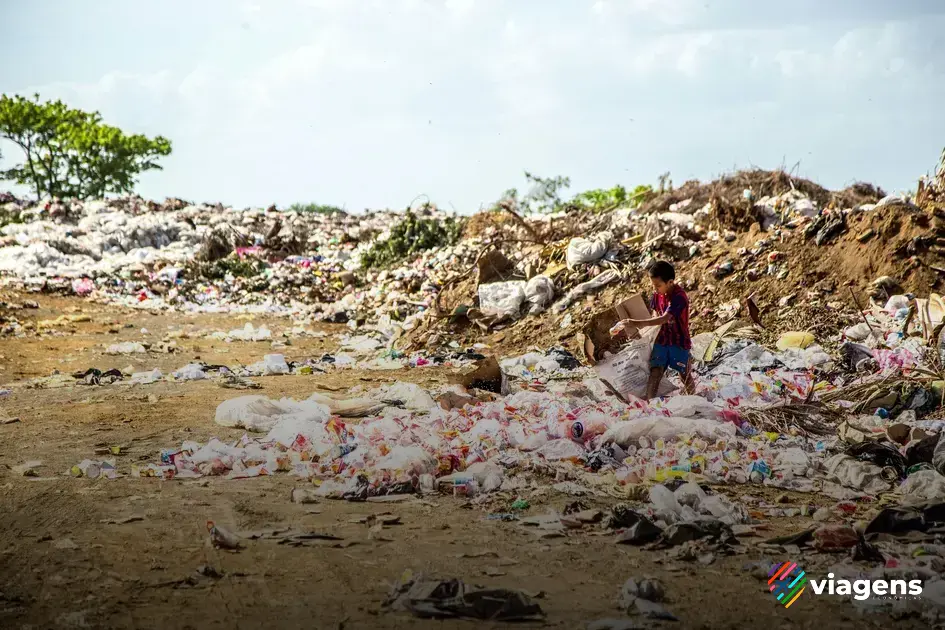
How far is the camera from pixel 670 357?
205 inches

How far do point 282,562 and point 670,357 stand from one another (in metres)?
3.17

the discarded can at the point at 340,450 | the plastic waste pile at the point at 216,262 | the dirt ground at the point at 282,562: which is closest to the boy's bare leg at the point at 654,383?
the dirt ground at the point at 282,562

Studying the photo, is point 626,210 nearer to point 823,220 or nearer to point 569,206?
point 569,206

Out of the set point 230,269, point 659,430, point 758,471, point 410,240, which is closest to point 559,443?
point 659,430

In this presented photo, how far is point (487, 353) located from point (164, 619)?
21.7 ft

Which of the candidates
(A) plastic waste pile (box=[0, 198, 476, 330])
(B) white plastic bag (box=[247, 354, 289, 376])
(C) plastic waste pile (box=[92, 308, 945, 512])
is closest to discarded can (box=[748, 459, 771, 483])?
(C) plastic waste pile (box=[92, 308, 945, 512])

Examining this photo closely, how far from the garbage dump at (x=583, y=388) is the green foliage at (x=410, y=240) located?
76 mm

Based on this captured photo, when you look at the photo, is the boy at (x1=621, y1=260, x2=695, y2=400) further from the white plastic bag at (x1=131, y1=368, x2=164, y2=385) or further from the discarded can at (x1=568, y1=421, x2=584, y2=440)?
the white plastic bag at (x1=131, y1=368, x2=164, y2=385)

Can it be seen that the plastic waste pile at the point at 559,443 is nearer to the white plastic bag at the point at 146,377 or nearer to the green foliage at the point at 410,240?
the white plastic bag at the point at 146,377

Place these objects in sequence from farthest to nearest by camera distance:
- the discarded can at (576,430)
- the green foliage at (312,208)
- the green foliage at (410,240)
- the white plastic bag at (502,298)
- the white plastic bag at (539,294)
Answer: the green foliage at (312,208) < the green foliage at (410,240) < the white plastic bag at (502,298) < the white plastic bag at (539,294) < the discarded can at (576,430)

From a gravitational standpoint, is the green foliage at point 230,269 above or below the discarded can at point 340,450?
above

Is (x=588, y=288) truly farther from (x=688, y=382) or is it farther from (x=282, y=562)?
(x=282, y=562)

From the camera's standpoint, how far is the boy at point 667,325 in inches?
199

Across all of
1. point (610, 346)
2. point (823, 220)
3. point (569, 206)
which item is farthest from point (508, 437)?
point (569, 206)
